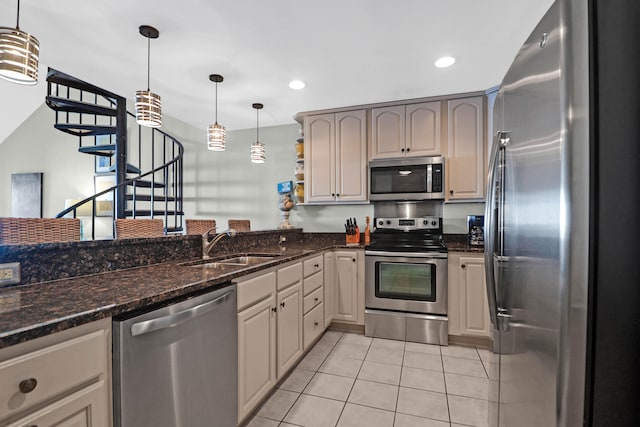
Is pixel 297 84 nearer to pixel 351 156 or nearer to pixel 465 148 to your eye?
pixel 351 156

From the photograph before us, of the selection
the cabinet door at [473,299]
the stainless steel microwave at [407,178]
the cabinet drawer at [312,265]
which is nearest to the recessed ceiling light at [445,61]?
the stainless steel microwave at [407,178]

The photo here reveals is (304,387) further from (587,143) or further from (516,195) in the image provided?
(587,143)

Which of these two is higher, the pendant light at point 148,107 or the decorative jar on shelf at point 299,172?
the pendant light at point 148,107

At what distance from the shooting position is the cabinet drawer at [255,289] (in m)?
1.64

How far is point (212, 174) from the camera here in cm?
478

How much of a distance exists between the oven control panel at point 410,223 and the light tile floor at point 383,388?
1.22 meters

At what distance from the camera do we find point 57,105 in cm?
354

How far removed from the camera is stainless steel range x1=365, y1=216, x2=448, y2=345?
2.88 metres

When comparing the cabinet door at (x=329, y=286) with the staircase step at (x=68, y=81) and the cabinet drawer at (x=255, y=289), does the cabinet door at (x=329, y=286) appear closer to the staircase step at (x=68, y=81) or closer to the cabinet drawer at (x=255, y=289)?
the cabinet drawer at (x=255, y=289)

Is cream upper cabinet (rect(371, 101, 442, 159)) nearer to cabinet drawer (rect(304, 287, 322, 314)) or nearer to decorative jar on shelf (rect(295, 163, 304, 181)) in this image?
decorative jar on shelf (rect(295, 163, 304, 181))

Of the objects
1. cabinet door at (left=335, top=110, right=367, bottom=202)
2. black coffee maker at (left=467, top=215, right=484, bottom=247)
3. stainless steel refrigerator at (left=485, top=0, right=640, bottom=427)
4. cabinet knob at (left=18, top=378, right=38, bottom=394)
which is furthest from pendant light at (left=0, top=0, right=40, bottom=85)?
black coffee maker at (left=467, top=215, right=484, bottom=247)

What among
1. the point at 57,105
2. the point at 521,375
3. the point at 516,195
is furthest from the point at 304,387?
the point at 57,105

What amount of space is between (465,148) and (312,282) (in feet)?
6.77

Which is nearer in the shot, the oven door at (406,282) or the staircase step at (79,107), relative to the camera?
the oven door at (406,282)
